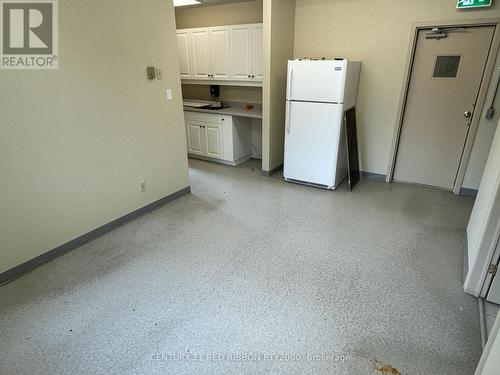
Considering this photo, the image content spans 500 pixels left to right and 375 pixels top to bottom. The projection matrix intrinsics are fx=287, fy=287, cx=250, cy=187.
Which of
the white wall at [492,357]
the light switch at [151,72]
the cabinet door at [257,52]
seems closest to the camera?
the white wall at [492,357]

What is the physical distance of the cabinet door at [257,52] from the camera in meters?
4.07

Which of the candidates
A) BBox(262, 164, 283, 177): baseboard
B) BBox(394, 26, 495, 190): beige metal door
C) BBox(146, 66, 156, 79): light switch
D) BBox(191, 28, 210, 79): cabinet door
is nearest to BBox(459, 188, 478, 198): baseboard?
BBox(394, 26, 495, 190): beige metal door

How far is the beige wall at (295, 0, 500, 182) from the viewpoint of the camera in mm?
3396

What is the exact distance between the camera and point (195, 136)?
16.3 feet

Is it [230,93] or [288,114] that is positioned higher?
[230,93]

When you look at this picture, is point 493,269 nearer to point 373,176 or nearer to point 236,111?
point 373,176

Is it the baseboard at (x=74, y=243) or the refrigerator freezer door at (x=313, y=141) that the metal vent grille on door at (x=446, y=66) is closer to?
the refrigerator freezer door at (x=313, y=141)

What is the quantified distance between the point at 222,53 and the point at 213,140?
4.46 ft

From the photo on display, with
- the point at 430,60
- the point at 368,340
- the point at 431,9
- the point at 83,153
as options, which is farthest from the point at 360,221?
the point at 83,153

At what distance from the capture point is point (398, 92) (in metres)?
3.71

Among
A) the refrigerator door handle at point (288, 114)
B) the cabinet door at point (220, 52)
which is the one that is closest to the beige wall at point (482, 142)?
the refrigerator door handle at point (288, 114)

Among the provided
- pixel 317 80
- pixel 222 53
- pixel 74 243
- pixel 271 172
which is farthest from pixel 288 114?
pixel 74 243

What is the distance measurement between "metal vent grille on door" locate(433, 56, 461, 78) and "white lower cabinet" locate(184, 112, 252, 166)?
274 cm

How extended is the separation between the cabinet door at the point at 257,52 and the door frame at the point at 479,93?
192cm
